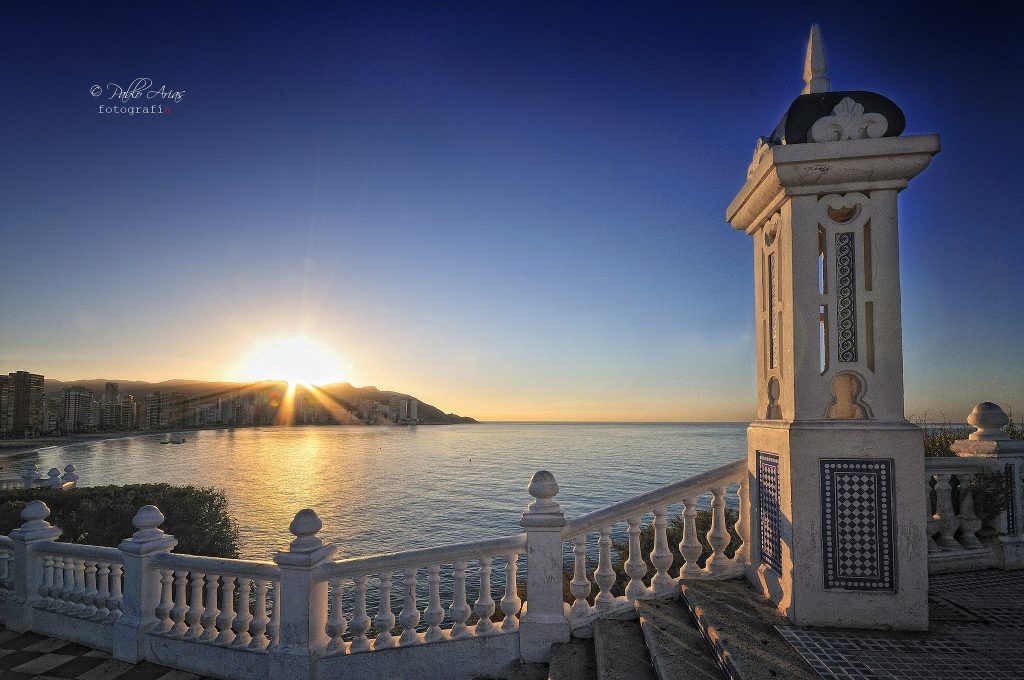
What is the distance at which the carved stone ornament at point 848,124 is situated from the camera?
381 centimetres

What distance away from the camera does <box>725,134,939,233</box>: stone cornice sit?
3707 millimetres

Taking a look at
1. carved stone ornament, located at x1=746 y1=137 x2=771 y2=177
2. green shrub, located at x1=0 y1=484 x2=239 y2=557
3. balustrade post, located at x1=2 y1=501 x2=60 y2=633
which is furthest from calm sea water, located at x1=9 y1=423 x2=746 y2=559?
carved stone ornament, located at x1=746 y1=137 x2=771 y2=177

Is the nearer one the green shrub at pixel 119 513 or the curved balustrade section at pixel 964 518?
the curved balustrade section at pixel 964 518

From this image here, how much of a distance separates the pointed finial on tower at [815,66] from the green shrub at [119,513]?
695 inches

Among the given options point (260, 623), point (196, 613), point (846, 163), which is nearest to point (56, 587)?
point (196, 613)

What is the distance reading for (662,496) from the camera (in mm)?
4715

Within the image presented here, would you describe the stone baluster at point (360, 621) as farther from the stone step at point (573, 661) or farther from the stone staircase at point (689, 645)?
the stone step at point (573, 661)

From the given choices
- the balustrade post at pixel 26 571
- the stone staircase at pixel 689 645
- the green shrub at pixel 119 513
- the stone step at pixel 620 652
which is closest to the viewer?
the stone staircase at pixel 689 645

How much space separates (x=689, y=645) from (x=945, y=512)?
10.3 ft

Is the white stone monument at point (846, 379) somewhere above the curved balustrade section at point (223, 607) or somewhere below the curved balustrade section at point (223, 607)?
above

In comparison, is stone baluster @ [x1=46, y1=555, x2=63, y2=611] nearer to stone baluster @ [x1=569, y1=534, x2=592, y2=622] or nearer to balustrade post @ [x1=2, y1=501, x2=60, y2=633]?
balustrade post @ [x1=2, y1=501, x2=60, y2=633]

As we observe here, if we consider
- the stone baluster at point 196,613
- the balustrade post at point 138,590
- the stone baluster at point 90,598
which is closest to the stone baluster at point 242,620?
the stone baluster at point 196,613

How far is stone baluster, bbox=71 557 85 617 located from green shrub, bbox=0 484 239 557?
10842 mm

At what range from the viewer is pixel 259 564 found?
491 cm
